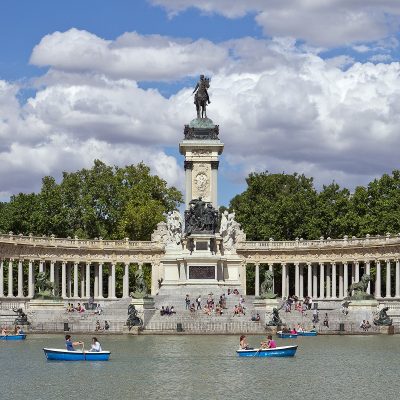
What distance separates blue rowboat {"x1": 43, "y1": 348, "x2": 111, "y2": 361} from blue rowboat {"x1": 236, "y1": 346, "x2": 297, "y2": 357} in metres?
7.56

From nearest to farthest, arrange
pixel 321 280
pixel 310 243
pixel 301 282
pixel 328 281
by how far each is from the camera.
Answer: pixel 310 243, pixel 321 280, pixel 328 281, pixel 301 282

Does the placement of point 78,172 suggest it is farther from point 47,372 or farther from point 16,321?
point 47,372

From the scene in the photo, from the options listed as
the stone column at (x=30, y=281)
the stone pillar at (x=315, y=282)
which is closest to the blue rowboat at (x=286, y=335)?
the stone pillar at (x=315, y=282)

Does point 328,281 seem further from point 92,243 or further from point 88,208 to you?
point 88,208

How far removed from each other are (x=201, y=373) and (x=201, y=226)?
56.0m

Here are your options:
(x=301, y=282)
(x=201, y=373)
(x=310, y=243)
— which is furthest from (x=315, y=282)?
(x=201, y=373)

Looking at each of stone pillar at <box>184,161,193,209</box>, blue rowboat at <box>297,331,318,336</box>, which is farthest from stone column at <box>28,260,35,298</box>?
blue rowboat at <box>297,331,318,336</box>

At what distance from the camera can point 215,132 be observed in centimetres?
11438

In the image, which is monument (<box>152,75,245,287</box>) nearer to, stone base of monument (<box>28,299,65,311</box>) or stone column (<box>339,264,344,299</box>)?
stone column (<box>339,264,344,299</box>)

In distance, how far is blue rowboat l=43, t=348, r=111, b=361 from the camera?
188ft

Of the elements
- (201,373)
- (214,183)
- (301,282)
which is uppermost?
(214,183)

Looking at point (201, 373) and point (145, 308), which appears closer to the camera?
point (201, 373)

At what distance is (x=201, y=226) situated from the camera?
107938mm

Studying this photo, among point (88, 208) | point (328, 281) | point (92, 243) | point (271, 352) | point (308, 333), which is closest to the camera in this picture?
point (271, 352)
